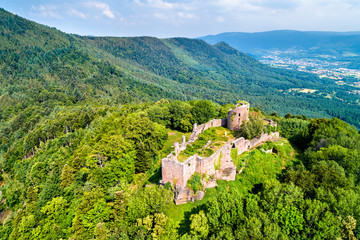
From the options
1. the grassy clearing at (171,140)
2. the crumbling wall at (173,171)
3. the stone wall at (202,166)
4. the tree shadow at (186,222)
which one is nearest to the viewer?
the tree shadow at (186,222)

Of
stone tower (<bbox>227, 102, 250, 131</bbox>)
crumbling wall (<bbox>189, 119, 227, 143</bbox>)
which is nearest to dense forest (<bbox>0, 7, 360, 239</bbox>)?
stone tower (<bbox>227, 102, 250, 131</bbox>)

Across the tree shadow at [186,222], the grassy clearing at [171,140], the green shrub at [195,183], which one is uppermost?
the green shrub at [195,183]

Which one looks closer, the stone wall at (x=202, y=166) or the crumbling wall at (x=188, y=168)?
the crumbling wall at (x=188, y=168)

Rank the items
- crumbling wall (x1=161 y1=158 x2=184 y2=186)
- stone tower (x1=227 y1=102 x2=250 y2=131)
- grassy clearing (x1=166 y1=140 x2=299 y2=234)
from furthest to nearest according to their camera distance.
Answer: stone tower (x1=227 y1=102 x2=250 y2=131), crumbling wall (x1=161 y1=158 x2=184 y2=186), grassy clearing (x1=166 y1=140 x2=299 y2=234)

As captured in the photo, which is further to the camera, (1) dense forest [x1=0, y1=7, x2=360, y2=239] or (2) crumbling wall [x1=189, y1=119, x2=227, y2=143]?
(2) crumbling wall [x1=189, y1=119, x2=227, y2=143]

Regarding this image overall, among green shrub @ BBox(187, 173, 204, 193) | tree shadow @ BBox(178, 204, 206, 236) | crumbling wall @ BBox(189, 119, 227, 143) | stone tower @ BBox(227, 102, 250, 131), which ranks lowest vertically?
tree shadow @ BBox(178, 204, 206, 236)

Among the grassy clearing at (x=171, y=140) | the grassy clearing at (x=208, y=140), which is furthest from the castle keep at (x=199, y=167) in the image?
the grassy clearing at (x=171, y=140)

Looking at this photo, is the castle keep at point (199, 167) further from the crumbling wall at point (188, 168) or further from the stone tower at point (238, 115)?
the stone tower at point (238, 115)

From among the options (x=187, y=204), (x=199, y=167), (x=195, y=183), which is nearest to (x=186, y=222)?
(x=187, y=204)

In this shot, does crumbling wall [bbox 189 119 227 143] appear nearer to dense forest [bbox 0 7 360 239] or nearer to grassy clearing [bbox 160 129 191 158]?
grassy clearing [bbox 160 129 191 158]

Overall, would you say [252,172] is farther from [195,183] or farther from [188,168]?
[188,168]
